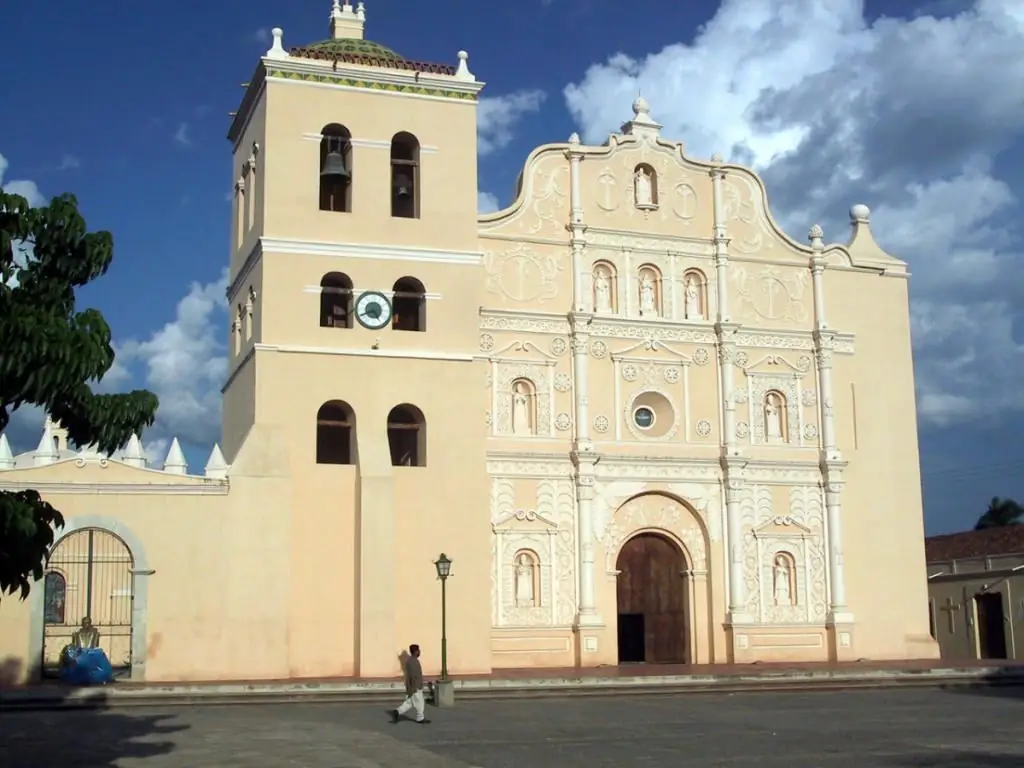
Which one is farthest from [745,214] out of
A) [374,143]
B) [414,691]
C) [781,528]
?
[414,691]

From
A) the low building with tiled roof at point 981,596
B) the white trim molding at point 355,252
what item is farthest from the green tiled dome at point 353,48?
the low building with tiled roof at point 981,596

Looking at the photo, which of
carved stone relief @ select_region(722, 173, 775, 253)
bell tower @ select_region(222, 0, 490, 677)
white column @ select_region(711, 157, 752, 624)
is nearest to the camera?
bell tower @ select_region(222, 0, 490, 677)

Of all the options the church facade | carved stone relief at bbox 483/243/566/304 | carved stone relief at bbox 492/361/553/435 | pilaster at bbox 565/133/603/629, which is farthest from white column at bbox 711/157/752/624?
carved stone relief at bbox 492/361/553/435

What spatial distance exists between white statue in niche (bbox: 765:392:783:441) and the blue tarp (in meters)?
14.9

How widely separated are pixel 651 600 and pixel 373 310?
9057mm

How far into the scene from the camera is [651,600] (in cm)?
2919

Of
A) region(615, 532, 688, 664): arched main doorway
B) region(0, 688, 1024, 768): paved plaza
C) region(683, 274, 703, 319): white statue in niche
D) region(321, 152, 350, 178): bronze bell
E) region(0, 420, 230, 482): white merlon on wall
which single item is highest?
region(321, 152, 350, 178): bronze bell

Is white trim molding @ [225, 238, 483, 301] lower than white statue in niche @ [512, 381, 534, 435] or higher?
higher

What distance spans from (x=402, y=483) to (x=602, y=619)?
17.3 feet

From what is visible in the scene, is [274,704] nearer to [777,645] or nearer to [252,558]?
[252,558]

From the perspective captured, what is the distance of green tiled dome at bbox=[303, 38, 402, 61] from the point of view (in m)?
27.2

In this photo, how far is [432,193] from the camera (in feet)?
88.6

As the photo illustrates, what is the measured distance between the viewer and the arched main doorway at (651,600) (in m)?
28.6

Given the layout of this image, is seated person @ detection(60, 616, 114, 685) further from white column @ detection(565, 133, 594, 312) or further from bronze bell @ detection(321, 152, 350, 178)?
white column @ detection(565, 133, 594, 312)
